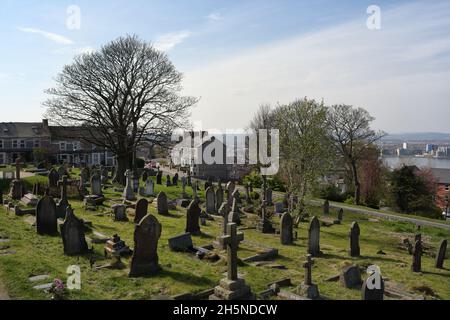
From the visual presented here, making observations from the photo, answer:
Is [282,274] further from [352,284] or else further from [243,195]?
[243,195]

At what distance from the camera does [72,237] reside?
1230 cm

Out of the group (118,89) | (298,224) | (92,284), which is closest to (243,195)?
(298,224)

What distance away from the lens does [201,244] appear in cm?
1509

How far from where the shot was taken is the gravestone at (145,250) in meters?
10.7

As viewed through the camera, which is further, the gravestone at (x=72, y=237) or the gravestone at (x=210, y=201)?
the gravestone at (x=210, y=201)

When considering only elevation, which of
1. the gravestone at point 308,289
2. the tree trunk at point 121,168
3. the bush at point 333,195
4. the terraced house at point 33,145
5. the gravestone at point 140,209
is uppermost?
the terraced house at point 33,145

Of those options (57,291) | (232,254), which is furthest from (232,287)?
(57,291)

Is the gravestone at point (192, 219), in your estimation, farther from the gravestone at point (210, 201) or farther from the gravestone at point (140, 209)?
the gravestone at point (210, 201)

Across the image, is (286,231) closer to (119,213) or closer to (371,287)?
(371,287)

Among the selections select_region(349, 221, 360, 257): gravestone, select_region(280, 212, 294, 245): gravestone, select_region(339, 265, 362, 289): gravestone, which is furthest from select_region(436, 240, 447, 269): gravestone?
select_region(280, 212, 294, 245): gravestone

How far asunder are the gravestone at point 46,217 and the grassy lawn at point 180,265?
0.39 meters

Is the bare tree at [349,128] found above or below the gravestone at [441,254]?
above

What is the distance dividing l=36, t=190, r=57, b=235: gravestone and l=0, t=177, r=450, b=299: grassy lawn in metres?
0.39

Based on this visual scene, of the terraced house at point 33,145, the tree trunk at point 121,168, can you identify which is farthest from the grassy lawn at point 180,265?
the terraced house at point 33,145
